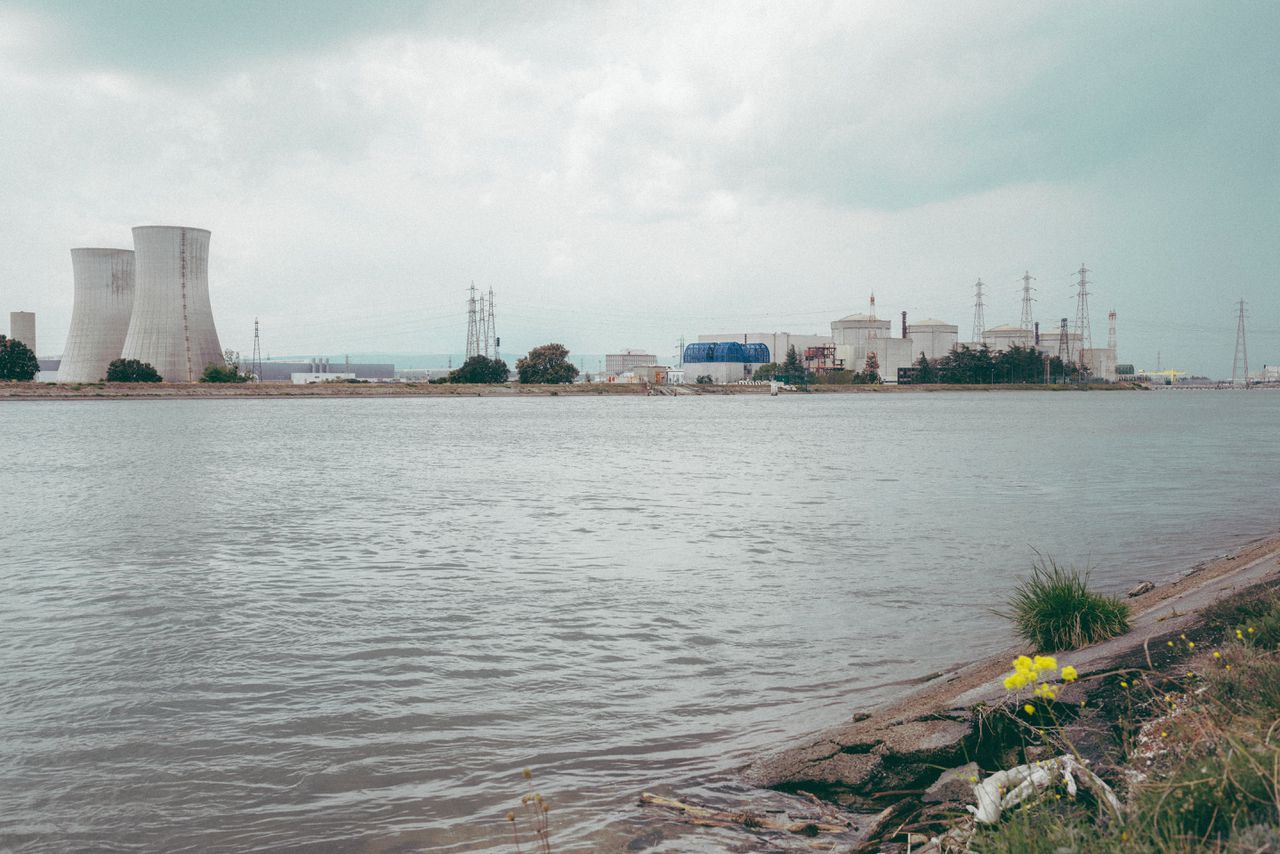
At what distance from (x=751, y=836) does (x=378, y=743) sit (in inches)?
121

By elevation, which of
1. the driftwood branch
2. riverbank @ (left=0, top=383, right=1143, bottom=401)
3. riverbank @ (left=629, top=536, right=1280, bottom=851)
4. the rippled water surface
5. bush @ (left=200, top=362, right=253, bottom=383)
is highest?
bush @ (left=200, top=362, right=253, bottom=383)

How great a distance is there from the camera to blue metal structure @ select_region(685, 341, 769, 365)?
169 meters

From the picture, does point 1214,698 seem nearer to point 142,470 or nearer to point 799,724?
point 799,724

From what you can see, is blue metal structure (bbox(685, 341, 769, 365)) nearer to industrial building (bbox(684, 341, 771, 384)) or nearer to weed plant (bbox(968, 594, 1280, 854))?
industrial building (bbox(684, 341, 771, 384))

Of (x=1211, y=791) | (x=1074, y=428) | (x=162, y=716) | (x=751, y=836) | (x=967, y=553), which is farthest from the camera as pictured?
(x=1074, y=428)


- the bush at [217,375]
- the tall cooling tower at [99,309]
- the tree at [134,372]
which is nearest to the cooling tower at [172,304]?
the tree at [134,372]

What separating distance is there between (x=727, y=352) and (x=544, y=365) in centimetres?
4703

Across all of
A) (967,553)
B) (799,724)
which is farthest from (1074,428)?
(799,724)

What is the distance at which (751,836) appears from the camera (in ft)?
16.2

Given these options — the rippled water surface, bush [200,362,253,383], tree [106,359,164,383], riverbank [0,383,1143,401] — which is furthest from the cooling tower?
the rippled water surface

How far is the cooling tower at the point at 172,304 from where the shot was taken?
84250 mm

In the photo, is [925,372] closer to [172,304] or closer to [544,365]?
[544,365]

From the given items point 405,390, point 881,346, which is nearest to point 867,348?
point 881,346

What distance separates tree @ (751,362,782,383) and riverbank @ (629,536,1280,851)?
159 metres
